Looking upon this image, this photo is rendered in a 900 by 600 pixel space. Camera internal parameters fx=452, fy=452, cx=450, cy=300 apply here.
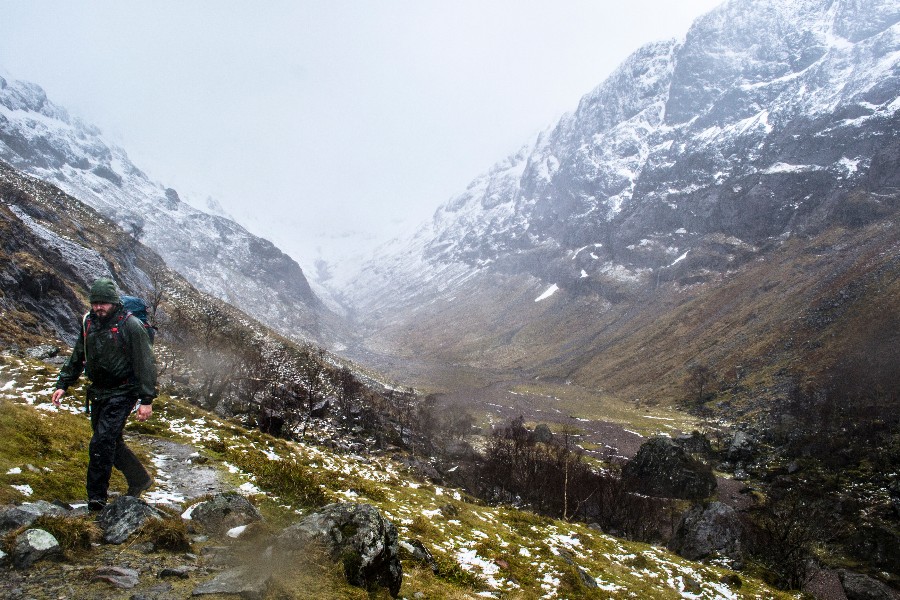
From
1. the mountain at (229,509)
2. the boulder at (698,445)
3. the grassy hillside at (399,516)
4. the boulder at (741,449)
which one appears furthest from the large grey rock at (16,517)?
the boulder at (741,449)

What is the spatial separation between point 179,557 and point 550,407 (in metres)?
149

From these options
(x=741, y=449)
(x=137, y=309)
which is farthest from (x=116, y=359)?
(x=741, y=449)

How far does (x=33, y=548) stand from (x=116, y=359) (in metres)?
3.81

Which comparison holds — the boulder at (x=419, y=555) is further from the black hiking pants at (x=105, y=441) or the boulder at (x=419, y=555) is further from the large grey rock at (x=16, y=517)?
the large grey rock at (x=16, y=517)

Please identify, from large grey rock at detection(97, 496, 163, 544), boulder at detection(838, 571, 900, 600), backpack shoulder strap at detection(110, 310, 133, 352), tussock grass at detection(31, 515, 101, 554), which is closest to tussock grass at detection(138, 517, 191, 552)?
large grey rock at detection(97, 496, 163, 544)

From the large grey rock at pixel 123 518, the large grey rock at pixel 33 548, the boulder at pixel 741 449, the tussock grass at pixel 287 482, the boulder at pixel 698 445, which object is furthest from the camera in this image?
the boulder at pixel 698 445

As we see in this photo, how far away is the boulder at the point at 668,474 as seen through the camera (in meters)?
62.7

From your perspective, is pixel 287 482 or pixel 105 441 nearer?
pixel 105 441

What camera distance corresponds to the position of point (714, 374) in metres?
148

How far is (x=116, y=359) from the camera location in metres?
9.21

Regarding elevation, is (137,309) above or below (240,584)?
above

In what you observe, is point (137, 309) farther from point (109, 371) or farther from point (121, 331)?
point (109, 371)

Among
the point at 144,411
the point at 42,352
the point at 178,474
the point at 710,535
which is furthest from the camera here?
the point at 710,535

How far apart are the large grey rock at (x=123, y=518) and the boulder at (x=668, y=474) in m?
63.0
